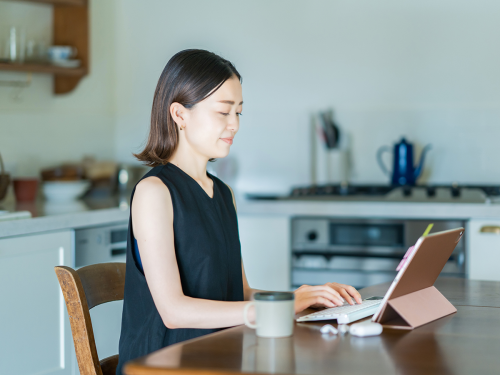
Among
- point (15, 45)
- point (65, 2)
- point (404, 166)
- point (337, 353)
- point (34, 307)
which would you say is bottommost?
point (34, 307)

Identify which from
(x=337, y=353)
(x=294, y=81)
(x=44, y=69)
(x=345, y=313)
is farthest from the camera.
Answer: (x=294, y=81)

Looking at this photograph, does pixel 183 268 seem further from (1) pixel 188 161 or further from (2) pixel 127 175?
(2) pixel 127 175

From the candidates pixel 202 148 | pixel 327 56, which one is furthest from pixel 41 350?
pixel 327 56

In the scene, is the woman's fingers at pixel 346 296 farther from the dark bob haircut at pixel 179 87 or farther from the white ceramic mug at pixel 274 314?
the dark bob haircut at pixel 179 87

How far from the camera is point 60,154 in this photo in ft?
10.7

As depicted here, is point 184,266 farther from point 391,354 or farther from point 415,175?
point 415,175

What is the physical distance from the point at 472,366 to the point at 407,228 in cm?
186

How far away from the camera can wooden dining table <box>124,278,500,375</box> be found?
84 cm

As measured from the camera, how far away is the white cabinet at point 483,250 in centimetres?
255

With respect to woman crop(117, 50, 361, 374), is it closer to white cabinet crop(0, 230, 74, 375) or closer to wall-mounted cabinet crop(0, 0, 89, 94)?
white cabinet crop(0, 230, 74, 375)

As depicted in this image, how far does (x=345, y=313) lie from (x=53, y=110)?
2.49m

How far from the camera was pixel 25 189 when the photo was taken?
2842 millimetres

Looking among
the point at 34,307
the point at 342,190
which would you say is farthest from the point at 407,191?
the point at 34,307

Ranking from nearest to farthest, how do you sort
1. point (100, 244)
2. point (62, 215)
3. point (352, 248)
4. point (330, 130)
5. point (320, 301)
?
point (320, 301), point (62, 215), point (100, 244), point (352, 248), point (330, 130)
